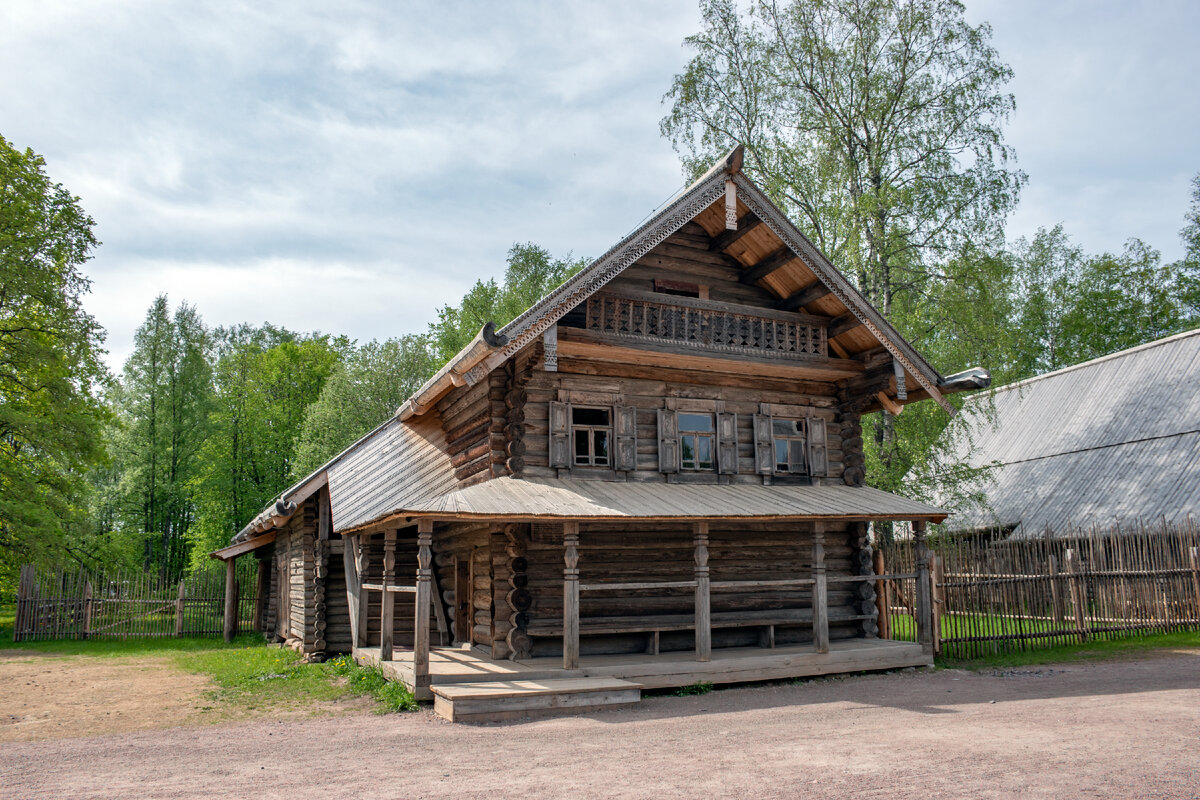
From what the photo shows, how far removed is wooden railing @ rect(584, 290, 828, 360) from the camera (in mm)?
14250

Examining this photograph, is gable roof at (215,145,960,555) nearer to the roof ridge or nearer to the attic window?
the attic window

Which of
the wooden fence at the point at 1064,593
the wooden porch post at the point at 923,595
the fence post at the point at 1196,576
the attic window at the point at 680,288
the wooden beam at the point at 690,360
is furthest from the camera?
the fence post at the point at 1196,576

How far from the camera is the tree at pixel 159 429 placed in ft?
130

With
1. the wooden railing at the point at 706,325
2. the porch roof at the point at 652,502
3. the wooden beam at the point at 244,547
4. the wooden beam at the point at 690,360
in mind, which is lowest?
the wooden beam at the point at 244,547

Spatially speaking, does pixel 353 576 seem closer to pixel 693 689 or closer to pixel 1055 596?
pixel 693 689

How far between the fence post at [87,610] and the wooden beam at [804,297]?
2115cm

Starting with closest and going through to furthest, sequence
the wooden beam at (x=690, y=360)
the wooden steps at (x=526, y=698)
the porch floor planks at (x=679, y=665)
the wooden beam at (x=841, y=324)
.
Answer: the wooden steps at (x=526, y=698), the porch floor planks at (x=679, y=665), the wooden beam at (x=690, y=360), the wooden beam at (x=841, y=324)

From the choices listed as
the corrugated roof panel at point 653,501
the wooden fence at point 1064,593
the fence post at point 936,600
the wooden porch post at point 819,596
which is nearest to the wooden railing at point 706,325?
the corrugated roof panel at point 653,501

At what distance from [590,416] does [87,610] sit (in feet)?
60.1

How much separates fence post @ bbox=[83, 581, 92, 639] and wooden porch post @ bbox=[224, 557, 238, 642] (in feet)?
12.7

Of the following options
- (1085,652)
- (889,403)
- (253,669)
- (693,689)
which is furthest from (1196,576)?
(253,669)

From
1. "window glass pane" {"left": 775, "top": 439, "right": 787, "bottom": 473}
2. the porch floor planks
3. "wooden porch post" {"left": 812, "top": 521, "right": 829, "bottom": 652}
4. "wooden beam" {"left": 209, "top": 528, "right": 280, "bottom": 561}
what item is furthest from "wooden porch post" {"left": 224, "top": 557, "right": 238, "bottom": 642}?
"wooden porch post" {"left": 812, "top": 521, "right": 829, "bottom": 652}

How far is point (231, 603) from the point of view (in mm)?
24234

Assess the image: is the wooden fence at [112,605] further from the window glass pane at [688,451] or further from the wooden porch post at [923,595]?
the wooden porch post at [923,595]
